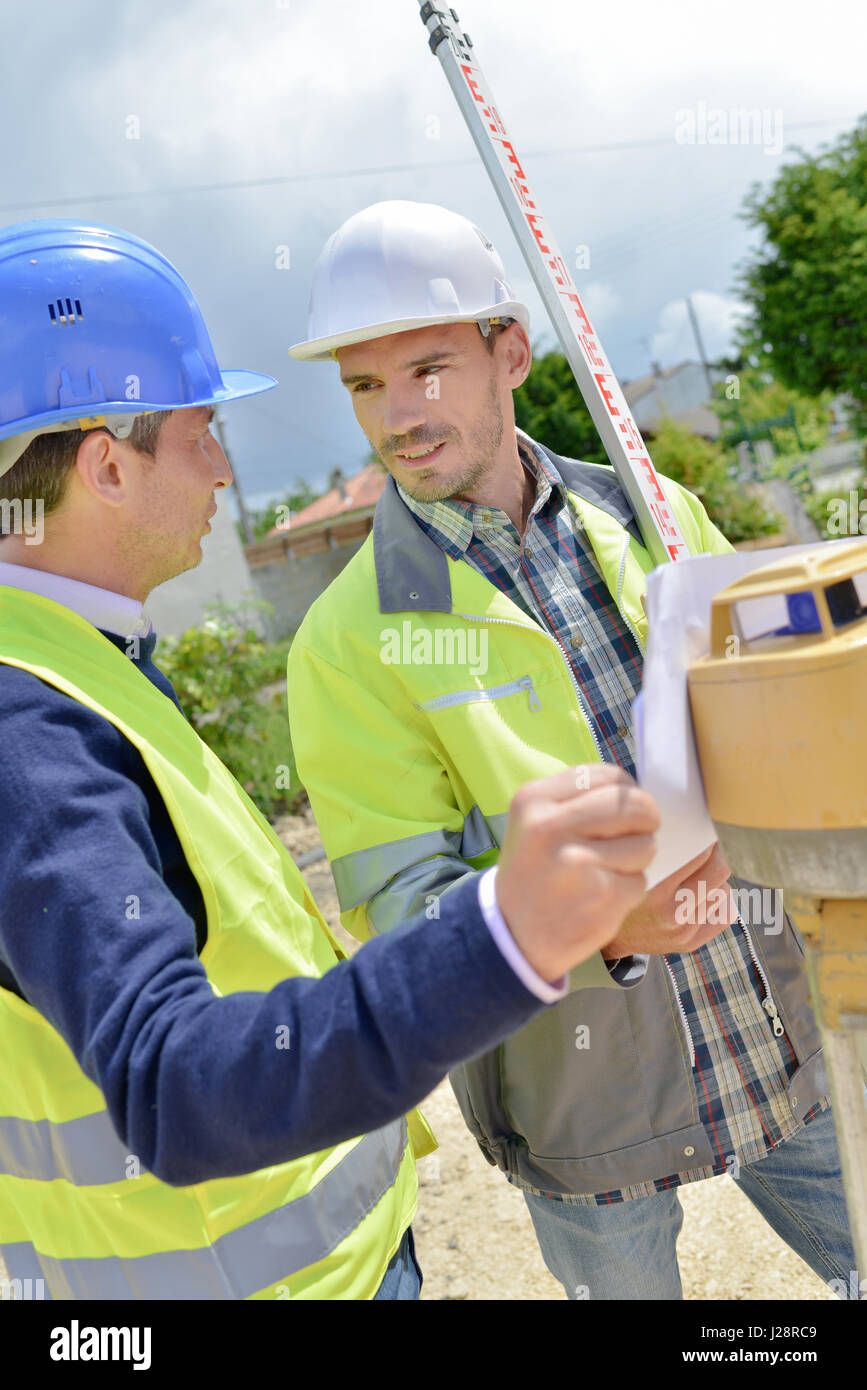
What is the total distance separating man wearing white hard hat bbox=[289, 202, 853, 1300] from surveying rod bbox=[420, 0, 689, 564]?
0.34 feet

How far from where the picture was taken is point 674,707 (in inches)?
42.3

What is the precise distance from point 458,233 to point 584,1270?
2079mm

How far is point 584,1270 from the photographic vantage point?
6.75ft

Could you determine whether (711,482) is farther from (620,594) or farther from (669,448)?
(620,594)

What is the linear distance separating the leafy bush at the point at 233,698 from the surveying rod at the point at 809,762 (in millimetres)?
6939

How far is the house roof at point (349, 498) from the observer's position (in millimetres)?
49875

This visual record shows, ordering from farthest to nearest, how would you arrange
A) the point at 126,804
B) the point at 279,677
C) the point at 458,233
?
the point at 279,677 → the point at 458,233 → the point at 126,804

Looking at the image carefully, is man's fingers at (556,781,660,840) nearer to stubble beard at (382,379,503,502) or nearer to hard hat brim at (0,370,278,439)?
hard hat brim at (0,370,278,439)

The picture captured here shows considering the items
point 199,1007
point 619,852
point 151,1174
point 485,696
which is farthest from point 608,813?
point 485,696

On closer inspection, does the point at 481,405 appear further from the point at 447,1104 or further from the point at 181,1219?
the point at 447,1104

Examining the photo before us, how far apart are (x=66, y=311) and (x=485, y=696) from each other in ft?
3.10

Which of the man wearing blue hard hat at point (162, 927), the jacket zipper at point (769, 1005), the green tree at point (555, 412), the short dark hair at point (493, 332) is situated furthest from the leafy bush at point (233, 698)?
the green tree at point (555, 412)

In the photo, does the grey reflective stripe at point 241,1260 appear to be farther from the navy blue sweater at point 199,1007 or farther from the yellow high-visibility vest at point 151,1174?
the navy blue sweater at point 199,1007
